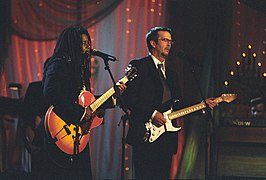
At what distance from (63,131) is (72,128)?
0.09 meters

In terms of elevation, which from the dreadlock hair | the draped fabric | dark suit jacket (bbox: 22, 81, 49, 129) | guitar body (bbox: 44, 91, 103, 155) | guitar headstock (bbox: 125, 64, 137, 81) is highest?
the draped fabric

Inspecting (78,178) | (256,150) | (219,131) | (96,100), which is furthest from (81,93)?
(256,150)

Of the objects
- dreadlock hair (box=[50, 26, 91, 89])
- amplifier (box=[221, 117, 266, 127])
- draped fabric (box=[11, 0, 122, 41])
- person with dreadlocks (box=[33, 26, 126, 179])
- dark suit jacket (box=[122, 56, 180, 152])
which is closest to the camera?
person with dreadlocks (box=[33, 26, 126, 179])

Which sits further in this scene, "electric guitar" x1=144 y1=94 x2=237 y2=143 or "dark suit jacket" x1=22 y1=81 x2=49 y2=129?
"dark suit jacket" x1=22 y1=81 x2=49 y2=129

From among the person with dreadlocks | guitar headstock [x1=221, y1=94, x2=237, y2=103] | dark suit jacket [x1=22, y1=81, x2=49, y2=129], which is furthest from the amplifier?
dark suit jacket [x1=22, y1=81, x2=49, y2=129]

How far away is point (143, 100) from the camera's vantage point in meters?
4.57

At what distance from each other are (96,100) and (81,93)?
144 mm

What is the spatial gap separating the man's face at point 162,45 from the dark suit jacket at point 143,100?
0.16 meters

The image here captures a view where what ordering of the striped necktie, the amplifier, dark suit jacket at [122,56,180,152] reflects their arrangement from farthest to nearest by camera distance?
1. the amplifier
2. the striped necktie
3. dark suit jacket at [122,56,180,152]

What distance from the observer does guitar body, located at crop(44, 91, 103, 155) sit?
14.3 ft

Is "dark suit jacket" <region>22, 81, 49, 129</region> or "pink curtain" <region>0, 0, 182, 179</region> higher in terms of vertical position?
"pink curtain" <region>0, 0, 182, 179</region>

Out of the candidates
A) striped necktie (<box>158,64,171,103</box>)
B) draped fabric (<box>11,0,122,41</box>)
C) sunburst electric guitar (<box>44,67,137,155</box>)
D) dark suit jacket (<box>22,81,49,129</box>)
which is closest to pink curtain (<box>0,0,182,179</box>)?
draped fabric (<box>11,0,122,41</box>)

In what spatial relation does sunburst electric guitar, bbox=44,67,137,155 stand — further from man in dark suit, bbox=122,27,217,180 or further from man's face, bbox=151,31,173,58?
man's face, bbox=151,31,173,58

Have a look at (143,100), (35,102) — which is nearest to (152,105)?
(143,100)
